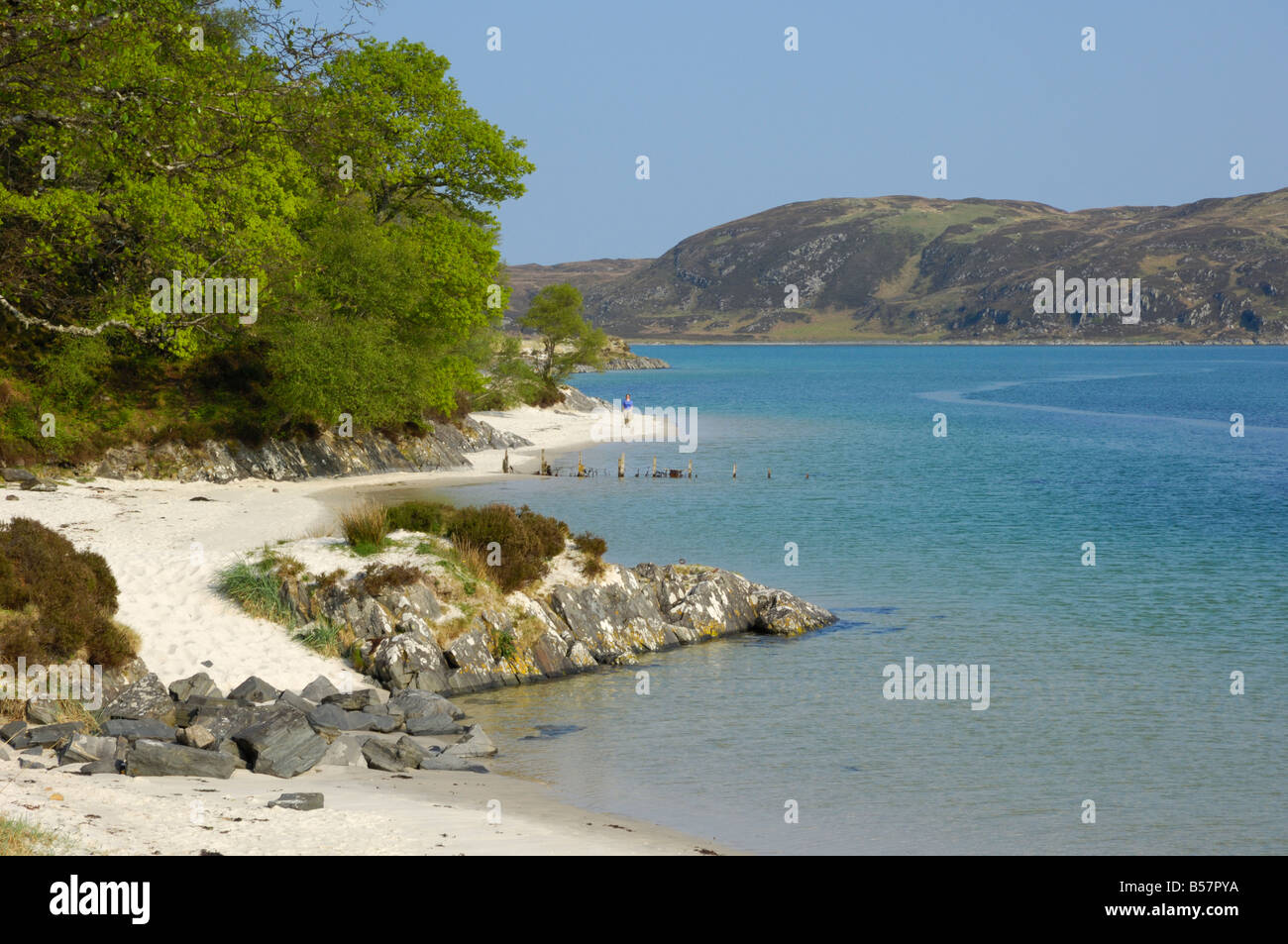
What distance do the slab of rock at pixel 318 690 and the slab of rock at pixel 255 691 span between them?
46 centimetres

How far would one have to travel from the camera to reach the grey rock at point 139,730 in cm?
1675

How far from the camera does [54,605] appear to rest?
19578mm

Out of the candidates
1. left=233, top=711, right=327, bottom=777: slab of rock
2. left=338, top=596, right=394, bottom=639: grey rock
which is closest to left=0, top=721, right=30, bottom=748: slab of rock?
left=233, top=711, right=327, bottom=777: slab of rock

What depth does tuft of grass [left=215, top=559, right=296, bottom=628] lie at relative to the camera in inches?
900

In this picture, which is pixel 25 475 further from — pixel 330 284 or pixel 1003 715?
pixel 1003 715

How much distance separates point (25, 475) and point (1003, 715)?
28873 millimetres

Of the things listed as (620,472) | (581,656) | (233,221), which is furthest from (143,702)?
(620,472)

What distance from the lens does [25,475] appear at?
35125 mm

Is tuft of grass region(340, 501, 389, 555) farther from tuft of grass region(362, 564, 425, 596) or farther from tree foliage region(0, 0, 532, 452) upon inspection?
tree foliage region(0, 0, 532, 452)

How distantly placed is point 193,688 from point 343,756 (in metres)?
3.97

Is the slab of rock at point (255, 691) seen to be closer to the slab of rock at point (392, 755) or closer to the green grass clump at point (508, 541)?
the slab of rock at point (392, 755)

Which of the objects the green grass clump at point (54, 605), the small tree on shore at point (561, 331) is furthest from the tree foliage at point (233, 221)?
the small tree on shore at point (561, 331)

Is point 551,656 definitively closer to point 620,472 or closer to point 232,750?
point 232,750
